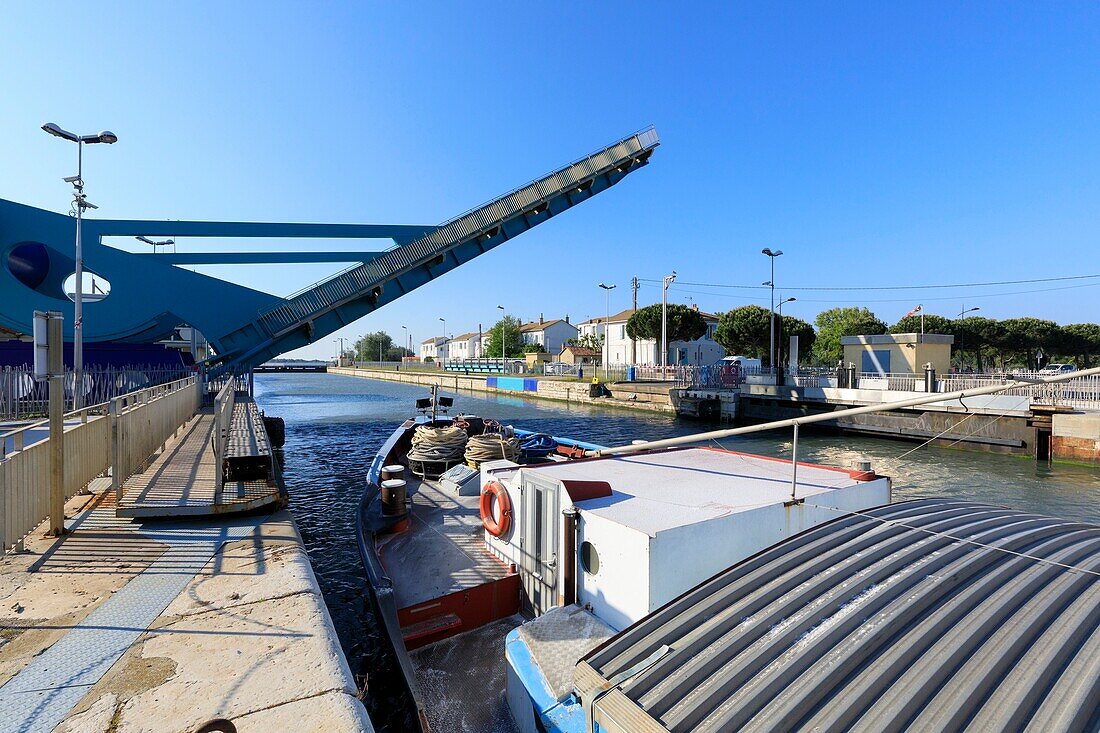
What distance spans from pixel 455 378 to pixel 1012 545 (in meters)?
68.8

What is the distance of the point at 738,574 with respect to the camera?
→ 3.38m

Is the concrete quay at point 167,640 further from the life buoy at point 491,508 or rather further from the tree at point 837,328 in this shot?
the tree at point 837,328

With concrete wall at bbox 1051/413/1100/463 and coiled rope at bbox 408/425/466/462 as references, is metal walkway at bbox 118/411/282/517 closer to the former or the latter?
coiled rope at bbox 408/425/466/462

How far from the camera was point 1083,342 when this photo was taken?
56.0m

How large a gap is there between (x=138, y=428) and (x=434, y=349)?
146198 mm

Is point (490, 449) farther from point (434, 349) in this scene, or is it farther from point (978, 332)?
point (434, 349)

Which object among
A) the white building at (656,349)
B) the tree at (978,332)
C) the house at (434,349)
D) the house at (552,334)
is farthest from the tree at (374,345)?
the tree at (978,332)

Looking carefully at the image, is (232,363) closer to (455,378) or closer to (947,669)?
(947,669)

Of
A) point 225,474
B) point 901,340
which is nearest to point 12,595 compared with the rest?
point 225,474

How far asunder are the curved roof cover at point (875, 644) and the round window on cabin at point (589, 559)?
57.5 inches

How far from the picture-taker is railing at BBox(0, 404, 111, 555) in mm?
4781

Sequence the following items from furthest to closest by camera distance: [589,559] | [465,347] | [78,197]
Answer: [465,347]
[78,197]
[589,559]

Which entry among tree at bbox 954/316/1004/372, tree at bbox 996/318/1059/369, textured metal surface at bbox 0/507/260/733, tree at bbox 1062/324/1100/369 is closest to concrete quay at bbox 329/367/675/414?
textured metal surface at bbox 0/507/260/733

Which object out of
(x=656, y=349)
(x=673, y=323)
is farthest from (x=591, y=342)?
(x=673, y=323)
